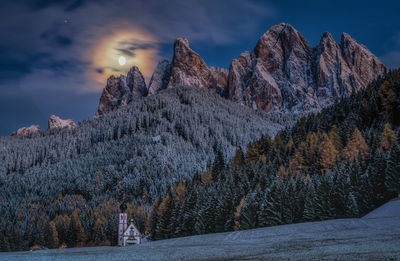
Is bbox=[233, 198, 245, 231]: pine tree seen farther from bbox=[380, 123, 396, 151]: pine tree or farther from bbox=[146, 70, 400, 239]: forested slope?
bbox=[380, 123, 396, 151]: pine tree

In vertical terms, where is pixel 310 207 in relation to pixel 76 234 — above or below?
above

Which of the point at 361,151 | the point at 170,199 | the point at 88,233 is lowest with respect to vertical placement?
the point at 88,233

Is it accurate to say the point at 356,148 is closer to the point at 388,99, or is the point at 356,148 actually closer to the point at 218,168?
the point at 388,99

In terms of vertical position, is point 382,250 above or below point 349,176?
below

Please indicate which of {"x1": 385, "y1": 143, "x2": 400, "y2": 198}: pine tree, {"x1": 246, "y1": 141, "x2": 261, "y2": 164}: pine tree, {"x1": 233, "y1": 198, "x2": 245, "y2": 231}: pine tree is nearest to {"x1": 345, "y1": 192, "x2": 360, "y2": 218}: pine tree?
{"x1": 385, "y1": 143, "x2": 400, "y2": 198}: pine tree

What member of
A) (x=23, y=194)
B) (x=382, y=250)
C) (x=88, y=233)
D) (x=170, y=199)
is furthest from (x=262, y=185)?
(x=23, y=194)

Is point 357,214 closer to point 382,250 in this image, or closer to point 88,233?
point 382,250

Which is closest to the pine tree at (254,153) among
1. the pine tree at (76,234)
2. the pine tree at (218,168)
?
the pine tree at (218,168)

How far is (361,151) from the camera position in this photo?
69.9 metres

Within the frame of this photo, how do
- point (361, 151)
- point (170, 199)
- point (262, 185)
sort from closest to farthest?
point (361, 151) → point (262, 185) → point (170, 199)

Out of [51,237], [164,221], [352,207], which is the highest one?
[352,207]

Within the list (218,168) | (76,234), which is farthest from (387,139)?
(76,234)

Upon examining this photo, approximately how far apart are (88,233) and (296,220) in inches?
2865

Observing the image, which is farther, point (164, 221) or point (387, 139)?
point (164, 221)
